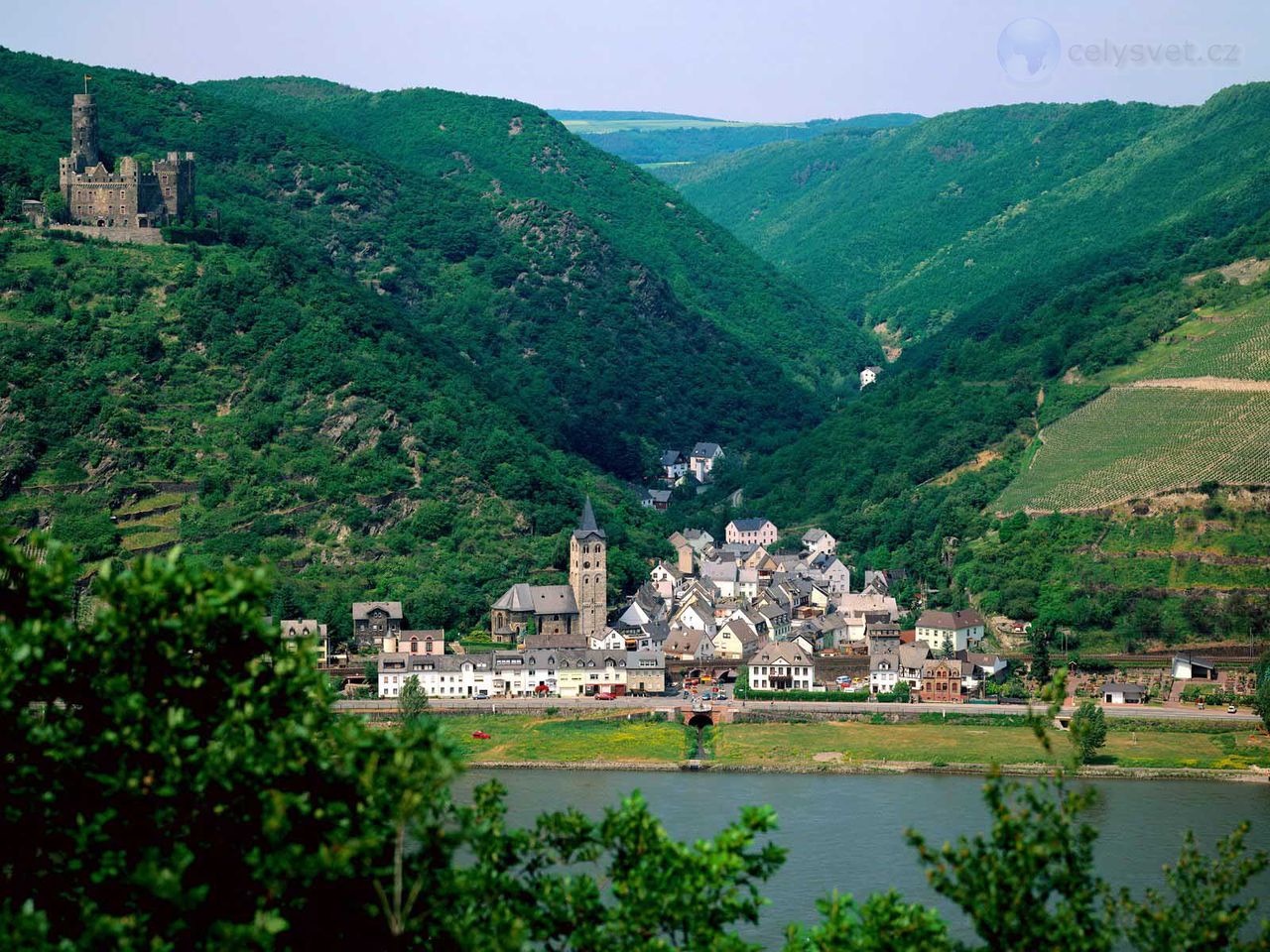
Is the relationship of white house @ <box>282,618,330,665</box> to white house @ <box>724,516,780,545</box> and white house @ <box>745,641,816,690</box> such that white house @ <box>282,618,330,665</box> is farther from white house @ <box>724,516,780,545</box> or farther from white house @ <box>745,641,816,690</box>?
white house @ <box>724,516,780,545</box>

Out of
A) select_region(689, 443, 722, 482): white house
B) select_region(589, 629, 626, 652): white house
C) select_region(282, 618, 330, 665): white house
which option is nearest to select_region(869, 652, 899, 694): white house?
select_region(589, 629, 626, 652): white house

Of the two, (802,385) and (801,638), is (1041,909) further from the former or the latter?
(802,385)

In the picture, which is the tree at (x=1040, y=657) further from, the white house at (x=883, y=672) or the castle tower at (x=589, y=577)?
the castle tower at (x=589, y=577)

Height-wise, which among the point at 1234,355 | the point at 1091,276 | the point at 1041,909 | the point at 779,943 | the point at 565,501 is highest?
the point at 1091,276

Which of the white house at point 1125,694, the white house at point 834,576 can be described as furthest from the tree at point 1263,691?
the white house at point 834,576

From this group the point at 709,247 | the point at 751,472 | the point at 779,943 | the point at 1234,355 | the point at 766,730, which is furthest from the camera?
the point at 709,247

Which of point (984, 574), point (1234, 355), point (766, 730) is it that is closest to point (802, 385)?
point (1234, 355)
